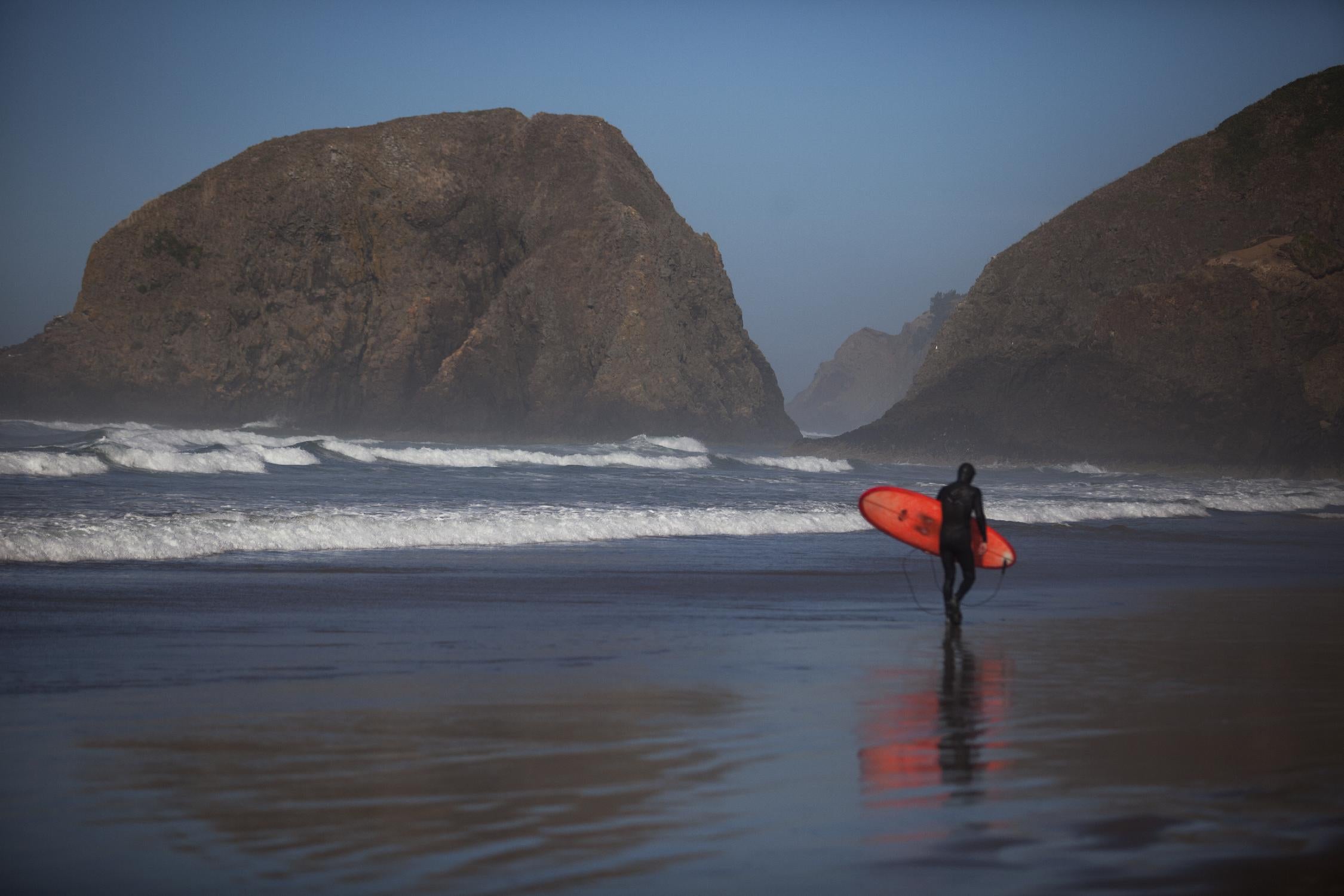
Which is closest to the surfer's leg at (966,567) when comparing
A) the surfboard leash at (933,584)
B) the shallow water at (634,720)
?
the shallow water at (634,720)

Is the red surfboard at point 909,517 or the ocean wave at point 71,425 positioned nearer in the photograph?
the red surfboard at point 909,517

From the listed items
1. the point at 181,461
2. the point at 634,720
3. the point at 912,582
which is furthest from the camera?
the point at 181,461

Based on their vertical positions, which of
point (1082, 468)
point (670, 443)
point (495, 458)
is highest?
point (670, 443)

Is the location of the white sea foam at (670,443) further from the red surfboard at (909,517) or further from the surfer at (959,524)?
the surfer at (959,524)

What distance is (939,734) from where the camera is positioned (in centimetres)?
583

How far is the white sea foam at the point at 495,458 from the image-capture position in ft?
120

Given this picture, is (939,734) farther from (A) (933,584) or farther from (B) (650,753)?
(A) (933,584)

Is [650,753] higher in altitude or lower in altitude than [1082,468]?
lower

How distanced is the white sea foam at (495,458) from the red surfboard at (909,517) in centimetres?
2497

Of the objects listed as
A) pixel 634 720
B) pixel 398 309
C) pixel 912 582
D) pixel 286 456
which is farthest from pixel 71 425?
pixel 634 720

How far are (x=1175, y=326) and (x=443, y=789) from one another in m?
56.5

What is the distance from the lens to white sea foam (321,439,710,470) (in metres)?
36.4

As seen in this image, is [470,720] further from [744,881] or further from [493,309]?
[493,309]

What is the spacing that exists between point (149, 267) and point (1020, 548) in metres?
75.5
